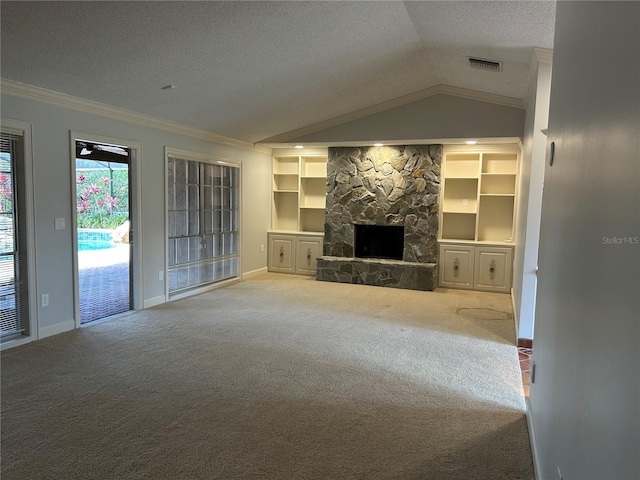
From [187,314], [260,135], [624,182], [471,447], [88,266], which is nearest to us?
[624,182]

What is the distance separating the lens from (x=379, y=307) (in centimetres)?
562

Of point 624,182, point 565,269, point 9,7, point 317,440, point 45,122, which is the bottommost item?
point 317,440

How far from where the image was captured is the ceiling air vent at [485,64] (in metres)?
4.53

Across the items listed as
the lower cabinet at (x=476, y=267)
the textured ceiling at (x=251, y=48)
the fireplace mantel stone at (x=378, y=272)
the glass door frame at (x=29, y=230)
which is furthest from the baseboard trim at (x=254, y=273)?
the glass door frame at (x=29, y=230)

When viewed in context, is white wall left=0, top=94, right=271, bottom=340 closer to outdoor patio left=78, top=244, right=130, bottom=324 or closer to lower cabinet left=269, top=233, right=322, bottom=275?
outdoor patio left=78, top=244, right=130, bottom=324

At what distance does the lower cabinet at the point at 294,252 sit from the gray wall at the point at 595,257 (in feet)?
18.9

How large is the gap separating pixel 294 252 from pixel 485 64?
4.55 m

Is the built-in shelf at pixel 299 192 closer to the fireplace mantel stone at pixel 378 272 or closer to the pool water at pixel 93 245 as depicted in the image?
the fireplace mantel stone at pixel 378 272

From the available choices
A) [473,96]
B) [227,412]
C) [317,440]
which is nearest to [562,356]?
[317,440]

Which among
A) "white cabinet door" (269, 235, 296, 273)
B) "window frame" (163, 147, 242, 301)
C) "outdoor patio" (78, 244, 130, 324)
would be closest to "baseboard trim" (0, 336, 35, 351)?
"outdoor patio" (78, 244, 130, 324)

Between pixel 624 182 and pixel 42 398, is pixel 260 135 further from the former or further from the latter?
pixel 624 182

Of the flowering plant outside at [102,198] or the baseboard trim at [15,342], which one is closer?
the baseboard trim at [15,342]

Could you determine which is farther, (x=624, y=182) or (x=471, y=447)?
(x=471, y=447)

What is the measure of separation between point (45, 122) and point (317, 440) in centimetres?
375
